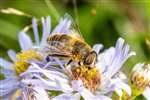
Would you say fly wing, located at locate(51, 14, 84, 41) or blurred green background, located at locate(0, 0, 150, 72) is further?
blurred green background, located at locate(0, 0, 150, 72)

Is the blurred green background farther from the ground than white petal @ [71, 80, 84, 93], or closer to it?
farther from the ground

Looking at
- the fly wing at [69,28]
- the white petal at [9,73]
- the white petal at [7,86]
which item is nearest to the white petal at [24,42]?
the white petal at [9,73]

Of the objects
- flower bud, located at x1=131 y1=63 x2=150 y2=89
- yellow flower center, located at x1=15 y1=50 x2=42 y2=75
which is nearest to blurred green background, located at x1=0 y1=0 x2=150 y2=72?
yellow flower center, located at x1=15 y1=50 x2=42 y2=75

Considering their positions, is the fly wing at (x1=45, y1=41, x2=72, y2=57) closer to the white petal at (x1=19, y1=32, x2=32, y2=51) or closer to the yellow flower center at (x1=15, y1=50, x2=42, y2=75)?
the yellow flower center at (x1=15, y1=50, x2=42, y2=75)

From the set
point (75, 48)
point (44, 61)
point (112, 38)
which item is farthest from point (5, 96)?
point (112, 38)

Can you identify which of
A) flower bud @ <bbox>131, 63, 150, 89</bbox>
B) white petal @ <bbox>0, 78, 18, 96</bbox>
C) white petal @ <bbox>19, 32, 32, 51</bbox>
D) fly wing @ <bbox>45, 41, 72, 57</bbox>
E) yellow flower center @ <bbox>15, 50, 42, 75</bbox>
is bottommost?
flower bud @ <bbox>131, 63, 150, 89</bbox>

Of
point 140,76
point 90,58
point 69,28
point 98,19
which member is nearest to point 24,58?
point 69,28

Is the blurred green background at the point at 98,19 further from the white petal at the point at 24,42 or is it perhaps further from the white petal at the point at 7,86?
the white petal at the point at 7,86

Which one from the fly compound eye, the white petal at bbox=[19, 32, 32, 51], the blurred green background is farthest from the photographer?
the blurred green background
